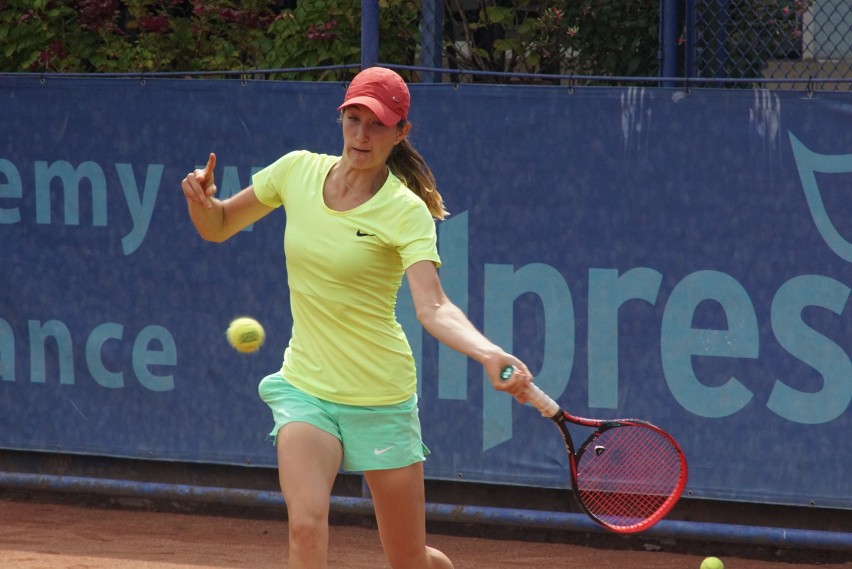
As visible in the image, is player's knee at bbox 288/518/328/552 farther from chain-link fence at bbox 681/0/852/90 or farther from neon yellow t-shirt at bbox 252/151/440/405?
chain-link fence at bbox 681/0/852/90

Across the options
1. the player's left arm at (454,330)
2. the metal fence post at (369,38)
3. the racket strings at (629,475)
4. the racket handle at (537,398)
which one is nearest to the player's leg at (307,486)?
the player's left arm at (454,330)

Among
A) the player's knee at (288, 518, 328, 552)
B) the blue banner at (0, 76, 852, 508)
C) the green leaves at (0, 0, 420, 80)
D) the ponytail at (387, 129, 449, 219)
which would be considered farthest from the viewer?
the green leaves at (0, 0, 420, 80)

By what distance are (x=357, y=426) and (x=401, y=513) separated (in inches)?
9.9

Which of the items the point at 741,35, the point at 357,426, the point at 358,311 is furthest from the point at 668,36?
the point at 357,426

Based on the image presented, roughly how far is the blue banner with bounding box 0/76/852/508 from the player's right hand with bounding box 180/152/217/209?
1.87 m

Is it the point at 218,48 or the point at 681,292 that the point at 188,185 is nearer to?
the point at 681,292

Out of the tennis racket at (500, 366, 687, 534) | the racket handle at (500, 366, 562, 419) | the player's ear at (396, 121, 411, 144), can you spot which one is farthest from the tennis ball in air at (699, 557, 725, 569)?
the player's ear at (396, 121, 411, 144)

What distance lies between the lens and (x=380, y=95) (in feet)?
10.6

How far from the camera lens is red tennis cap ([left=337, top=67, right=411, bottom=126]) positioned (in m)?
3.22

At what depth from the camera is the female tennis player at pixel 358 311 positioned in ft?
10.6

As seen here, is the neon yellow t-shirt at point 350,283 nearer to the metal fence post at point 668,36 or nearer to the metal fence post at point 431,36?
the metal fence post at point 431,36

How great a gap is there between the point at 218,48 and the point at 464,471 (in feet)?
9.31

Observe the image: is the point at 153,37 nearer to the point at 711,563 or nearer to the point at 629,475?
the point at 629,475

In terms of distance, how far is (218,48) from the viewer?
6.79 m
